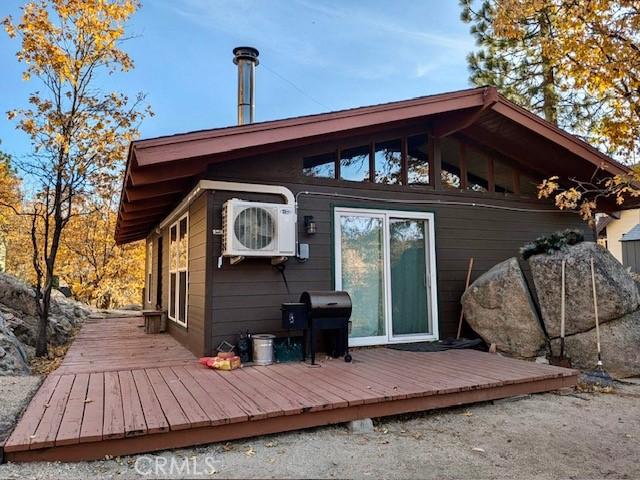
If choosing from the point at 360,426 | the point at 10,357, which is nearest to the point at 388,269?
the point at 360,426

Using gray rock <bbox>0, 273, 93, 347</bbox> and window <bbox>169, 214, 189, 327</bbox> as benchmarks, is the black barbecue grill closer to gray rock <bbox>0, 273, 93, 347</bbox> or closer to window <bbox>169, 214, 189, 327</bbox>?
window <bbox>169, 214, 189, 327</bbox>

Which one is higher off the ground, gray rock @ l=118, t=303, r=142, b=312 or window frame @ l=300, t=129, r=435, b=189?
window frame @ l=300, t=129, r=435, b=189

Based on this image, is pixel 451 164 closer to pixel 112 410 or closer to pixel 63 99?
pixel 112 410

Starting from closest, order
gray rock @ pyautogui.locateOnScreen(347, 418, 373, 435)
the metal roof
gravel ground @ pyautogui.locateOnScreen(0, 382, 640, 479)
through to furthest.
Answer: gravel ground @ pyautogui.locateOnScreen(0, 382, 640, 479) → gray rock @ pyautogui.locateOnScreen(347, 418, 373, 435) → the metal roof

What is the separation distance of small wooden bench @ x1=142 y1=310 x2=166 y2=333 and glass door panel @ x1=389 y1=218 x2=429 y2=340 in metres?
4.10

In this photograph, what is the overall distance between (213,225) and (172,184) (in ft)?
3.43

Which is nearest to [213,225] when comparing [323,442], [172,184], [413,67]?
[172,184]

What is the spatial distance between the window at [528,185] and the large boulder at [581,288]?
5.53 feet

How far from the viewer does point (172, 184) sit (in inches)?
211

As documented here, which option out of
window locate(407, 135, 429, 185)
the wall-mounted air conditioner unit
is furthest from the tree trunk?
window locate(407, 135, 429, 185)

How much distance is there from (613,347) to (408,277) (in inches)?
93.9

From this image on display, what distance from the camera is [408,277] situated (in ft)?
19.2

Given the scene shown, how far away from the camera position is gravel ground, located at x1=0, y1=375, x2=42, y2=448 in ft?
9.09

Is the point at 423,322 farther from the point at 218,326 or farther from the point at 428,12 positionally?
the point at 428,12
